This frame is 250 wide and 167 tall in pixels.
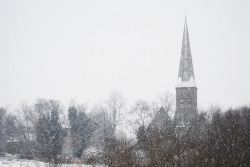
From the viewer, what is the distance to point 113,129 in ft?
177

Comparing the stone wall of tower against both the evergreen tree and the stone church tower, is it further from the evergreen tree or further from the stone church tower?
the evergreen tree

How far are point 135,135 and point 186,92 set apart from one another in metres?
11.1

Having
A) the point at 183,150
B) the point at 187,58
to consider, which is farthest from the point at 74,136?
the point at 183,150

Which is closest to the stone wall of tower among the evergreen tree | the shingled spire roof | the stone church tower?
the stone church tower

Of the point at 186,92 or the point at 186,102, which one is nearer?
the point at 186,102

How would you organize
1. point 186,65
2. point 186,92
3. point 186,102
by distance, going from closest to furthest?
point 186,102, point 186,92, point 186,65

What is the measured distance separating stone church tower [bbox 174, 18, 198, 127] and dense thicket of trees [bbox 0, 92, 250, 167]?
8.08ft

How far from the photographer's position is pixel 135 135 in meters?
50.1

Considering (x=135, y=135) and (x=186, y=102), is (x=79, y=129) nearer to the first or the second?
(x=135, y=135)

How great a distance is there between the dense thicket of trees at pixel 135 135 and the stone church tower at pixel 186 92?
246 centimetres

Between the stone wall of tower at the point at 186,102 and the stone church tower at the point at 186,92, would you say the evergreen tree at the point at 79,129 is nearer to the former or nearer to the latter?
the stone church tower at the point at 186,92

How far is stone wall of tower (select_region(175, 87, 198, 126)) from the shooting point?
47.8 meters

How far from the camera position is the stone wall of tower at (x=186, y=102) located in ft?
157

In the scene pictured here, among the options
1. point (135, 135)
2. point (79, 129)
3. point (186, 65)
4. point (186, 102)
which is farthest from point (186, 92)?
point (79, 129)
